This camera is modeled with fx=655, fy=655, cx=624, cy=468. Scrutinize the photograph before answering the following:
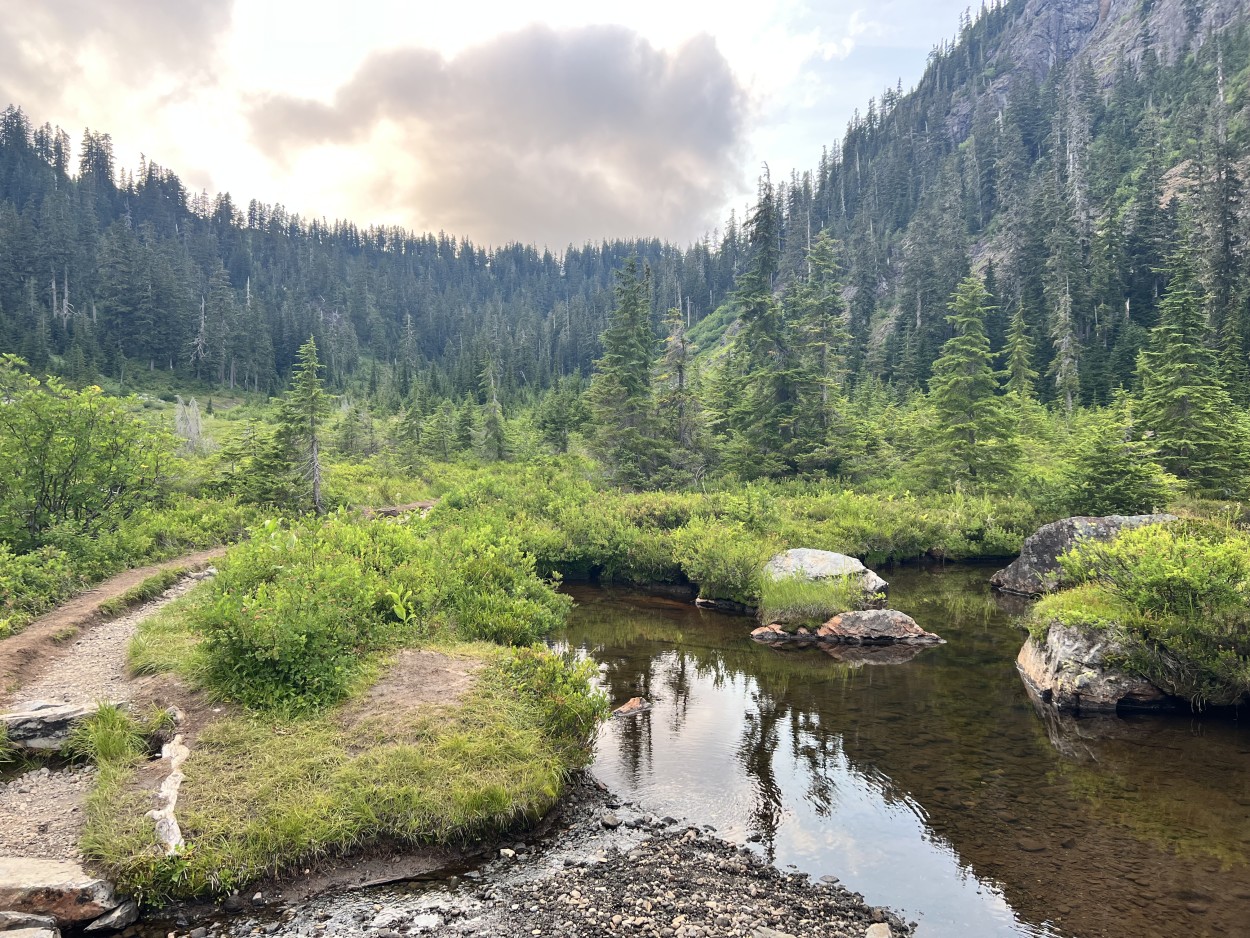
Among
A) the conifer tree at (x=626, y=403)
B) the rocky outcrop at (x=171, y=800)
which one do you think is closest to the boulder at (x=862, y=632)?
the rocky outcrop at (x=171, y=800)

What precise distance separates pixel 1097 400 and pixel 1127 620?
5279 cm

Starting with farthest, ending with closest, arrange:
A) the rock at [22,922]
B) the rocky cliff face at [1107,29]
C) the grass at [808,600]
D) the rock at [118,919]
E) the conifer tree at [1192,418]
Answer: the rocky cliff face at [1107,29] < the conifer tree at [1192,418] < the grass at [808,600] < the rock at [118,919] < the rock at [22,922]

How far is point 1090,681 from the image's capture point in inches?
525

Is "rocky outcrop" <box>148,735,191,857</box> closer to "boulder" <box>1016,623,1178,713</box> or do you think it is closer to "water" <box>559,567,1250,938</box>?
"water" <box>559,567,1250,938</box>

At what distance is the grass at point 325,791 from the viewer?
745 centimetres

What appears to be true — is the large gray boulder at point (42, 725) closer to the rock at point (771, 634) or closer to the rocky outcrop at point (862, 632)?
the rock at point (771, 634)

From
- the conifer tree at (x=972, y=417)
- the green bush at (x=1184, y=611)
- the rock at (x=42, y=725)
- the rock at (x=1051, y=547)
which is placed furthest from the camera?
the conifer tree at (x=972, y=417)

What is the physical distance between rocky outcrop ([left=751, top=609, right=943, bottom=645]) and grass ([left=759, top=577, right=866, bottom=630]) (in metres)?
0.38

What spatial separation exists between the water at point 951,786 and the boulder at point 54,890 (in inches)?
264

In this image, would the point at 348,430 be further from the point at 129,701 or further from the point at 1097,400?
the point at 1097,400

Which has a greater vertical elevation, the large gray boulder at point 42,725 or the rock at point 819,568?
the rock at point 819,568

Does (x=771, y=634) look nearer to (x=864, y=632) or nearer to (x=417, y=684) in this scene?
(x=864, y=632)

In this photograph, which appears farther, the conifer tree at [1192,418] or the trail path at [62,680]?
the conifer tree at [1192,418]

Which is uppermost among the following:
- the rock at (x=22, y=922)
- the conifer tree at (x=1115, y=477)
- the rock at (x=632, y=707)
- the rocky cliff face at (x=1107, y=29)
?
the rocky cliff face at (x=1107, y=29)
